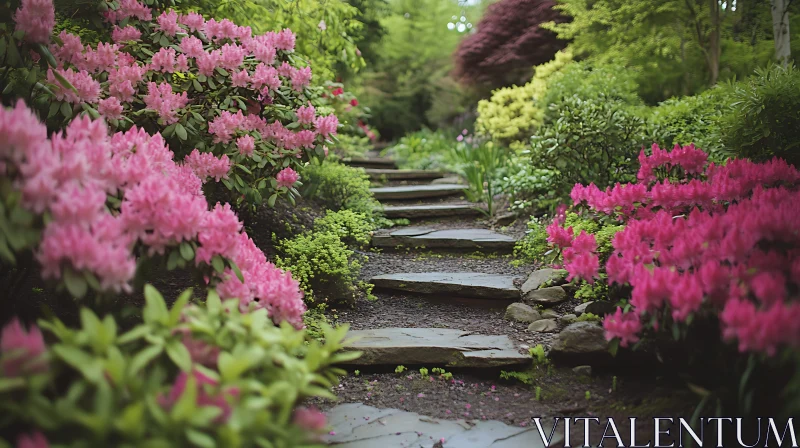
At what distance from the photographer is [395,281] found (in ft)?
10.7

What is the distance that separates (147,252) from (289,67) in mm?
1795

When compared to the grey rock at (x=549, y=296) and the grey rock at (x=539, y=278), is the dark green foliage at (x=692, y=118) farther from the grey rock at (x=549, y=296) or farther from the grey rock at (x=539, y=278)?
the grey rock at (x=549, y=296)

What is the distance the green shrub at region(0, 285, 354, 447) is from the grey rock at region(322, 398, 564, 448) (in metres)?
0.68

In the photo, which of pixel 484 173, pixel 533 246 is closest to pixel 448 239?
pixel 533 246

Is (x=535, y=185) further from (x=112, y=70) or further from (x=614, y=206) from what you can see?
(x=112, y=70)

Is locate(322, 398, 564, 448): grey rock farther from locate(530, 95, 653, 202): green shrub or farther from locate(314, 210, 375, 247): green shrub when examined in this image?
locate(530, 95, 653, 202): green shrub

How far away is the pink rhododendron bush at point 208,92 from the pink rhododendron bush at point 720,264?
162 centimetres

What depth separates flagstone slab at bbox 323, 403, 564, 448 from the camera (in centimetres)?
190

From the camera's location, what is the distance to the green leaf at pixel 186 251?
5.06 ft

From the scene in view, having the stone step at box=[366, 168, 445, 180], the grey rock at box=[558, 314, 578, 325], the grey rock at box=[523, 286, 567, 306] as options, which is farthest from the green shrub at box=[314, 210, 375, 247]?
the stone step at box=[366, 168, 445, 180]

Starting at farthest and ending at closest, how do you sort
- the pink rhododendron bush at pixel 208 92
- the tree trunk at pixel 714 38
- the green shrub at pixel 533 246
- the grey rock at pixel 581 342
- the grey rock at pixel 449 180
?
the grey rock at pixel 449 180, the tree trunk at pixel 714 38, the green shrub at pixel 533 246, the pink rhododendron bush at pixel 208 92, the grey rock at pixel 581 342

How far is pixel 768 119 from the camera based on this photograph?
294 centimetres

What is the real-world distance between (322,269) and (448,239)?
1.27 m

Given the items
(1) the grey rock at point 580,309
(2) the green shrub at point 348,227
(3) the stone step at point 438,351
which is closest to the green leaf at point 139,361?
(3) the stone step at point 438,351
